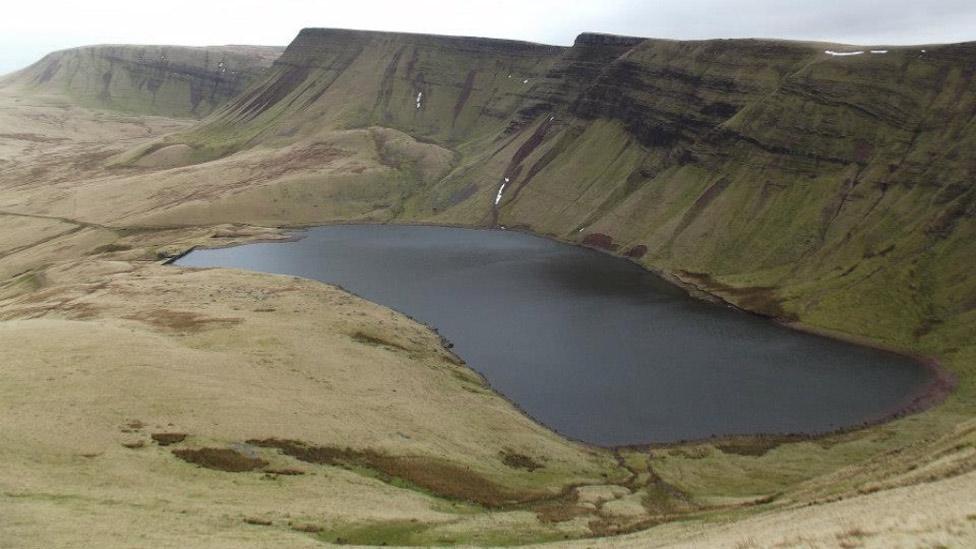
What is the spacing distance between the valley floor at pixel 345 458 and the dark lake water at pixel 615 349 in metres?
5.08

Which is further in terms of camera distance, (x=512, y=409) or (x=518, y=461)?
(x=512, y=409)

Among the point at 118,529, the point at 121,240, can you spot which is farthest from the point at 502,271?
the point at 118,529

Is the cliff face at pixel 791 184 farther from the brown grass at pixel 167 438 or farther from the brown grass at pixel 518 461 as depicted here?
the brown grass at pixel 167 438

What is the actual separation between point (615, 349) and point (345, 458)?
48.6 m

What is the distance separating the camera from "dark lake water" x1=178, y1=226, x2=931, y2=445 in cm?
7519

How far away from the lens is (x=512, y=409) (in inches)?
2940

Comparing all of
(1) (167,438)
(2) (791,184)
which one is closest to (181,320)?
(1) (167,438)

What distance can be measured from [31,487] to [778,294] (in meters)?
110

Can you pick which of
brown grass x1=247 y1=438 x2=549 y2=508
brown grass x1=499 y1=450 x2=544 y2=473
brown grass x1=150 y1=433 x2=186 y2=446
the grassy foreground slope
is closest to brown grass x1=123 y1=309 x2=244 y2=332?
the grassy foreground slope

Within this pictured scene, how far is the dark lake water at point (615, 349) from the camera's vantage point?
7519 cm

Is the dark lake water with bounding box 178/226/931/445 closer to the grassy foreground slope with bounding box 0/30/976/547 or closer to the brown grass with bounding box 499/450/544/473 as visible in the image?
the grassy foreground slope with bounding box 0/30/976/547

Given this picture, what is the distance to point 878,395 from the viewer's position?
79.9 m

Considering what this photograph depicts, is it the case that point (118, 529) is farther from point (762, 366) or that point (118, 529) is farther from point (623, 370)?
point (762, 366)

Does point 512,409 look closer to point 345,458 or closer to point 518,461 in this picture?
point 518,461
